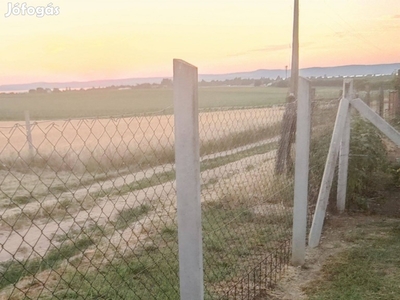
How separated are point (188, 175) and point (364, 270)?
Answer: 2799 mm

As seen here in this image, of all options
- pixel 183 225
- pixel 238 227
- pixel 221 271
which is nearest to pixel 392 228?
pixel 238 227

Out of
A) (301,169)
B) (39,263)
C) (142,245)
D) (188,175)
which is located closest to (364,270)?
(301,169)

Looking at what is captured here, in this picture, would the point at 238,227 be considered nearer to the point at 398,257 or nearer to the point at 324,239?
the point at 324,239

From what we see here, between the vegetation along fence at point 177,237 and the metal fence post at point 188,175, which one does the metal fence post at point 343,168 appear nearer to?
the vegetation along fence at point 177,237

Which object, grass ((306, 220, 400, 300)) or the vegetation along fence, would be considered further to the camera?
grass ((306, 220, 400, 300))

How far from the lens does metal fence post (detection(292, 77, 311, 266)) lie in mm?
3996

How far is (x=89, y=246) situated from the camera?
531 centimetres

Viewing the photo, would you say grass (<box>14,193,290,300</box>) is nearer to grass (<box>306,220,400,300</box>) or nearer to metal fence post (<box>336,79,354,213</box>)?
grass (<box>306,220,400,300</box>)

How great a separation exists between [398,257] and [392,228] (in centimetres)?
91

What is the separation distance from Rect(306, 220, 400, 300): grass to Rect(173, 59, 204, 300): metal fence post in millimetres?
1826

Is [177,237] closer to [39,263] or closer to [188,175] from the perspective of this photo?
[39,263]

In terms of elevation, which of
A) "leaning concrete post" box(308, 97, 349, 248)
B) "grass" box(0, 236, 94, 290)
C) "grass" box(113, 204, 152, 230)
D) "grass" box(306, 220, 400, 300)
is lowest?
"grass" box(0, 236, 94, 290)

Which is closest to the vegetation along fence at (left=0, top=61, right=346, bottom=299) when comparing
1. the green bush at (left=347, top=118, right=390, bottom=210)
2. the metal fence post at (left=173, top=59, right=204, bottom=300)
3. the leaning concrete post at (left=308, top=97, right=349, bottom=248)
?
the metal fence post at (left=173, top=59, right=204, bottom=300)

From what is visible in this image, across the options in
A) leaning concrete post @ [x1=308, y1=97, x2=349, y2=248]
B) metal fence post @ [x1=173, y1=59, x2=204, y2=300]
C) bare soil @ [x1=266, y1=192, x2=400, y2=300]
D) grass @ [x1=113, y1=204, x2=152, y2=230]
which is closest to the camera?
metal fence post @ [x1=173, y1=59, x2=204, y2=300]
